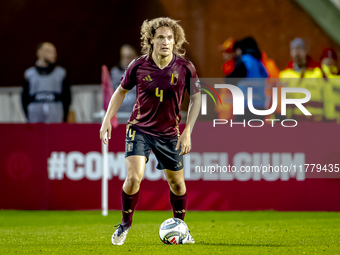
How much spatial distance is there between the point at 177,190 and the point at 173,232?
0.46 metres

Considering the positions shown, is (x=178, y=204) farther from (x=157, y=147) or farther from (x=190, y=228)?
(x=190, y=228)

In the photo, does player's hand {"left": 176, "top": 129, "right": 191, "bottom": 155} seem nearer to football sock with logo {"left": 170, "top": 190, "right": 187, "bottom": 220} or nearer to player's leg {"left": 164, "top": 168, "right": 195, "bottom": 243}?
player's leg {"left": 164, "top": 168, "right": 195, "bottom": 243}

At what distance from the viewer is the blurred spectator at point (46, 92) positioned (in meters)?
9.55

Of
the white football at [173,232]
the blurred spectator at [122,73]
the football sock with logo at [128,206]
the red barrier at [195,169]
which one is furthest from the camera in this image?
the blurred spectator at [122,73]

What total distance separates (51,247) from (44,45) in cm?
448

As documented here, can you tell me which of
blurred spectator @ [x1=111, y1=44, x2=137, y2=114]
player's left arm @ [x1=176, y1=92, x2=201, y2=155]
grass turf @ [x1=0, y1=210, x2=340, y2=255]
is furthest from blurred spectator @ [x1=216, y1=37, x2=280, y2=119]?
Answer: player's left arm @ [x1=176, y1=92, x2=201, y2=155]

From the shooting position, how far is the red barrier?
877cm

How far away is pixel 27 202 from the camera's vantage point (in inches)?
361

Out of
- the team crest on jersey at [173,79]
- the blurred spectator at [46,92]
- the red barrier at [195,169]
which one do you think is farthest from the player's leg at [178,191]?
the blurred spectator at [46,92]

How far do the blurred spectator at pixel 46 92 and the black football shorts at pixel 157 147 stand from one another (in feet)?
12.8

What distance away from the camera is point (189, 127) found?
19.2 ft

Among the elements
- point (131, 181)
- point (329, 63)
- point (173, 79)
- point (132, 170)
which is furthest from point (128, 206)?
point (329, 63)

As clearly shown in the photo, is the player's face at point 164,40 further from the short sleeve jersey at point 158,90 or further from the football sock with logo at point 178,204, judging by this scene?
the football sock with logo at point 178,204

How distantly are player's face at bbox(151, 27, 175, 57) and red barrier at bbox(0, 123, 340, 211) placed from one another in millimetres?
3164
